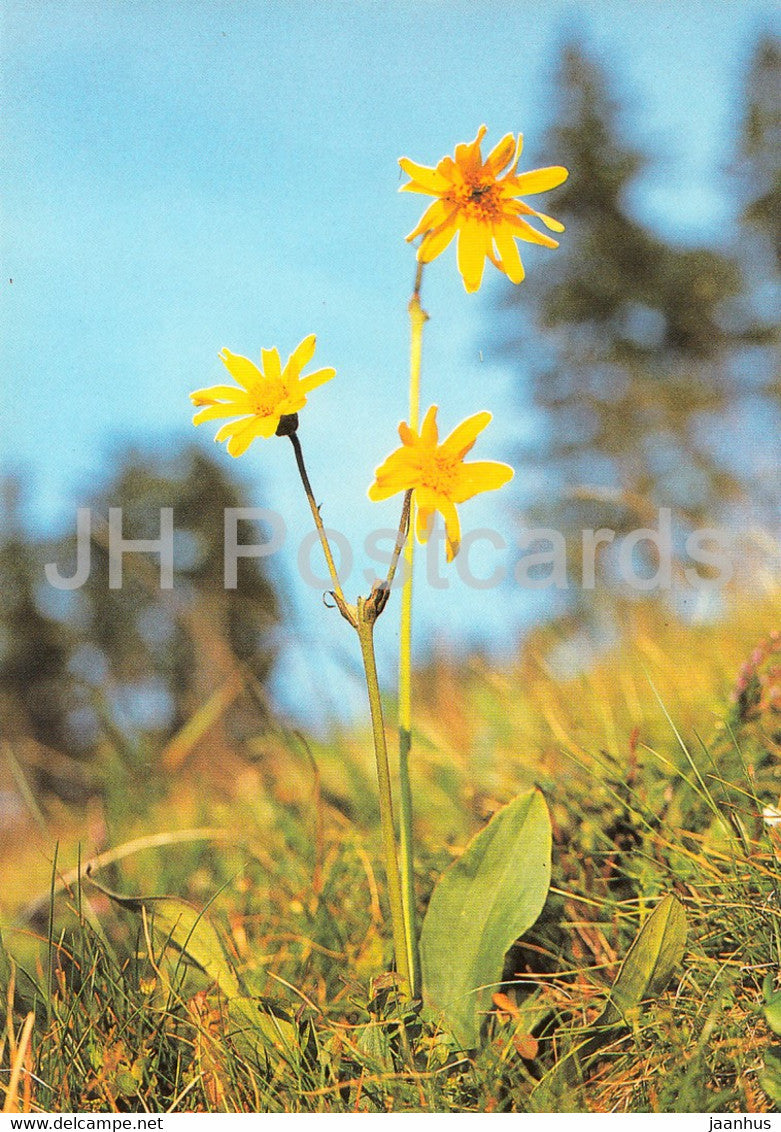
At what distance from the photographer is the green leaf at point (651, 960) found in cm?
86

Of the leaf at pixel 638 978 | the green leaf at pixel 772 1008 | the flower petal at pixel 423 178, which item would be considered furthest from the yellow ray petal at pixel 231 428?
the green leaf at pixel 772 1008

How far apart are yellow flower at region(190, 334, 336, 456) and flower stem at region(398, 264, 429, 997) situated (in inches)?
4.4

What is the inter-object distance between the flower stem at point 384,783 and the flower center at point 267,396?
21cm

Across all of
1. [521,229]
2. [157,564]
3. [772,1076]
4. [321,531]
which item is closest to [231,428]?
[321,531]

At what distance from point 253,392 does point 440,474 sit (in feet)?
0.67

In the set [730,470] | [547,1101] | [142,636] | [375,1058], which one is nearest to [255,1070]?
[375,1058]

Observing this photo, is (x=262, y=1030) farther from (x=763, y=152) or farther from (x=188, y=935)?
(x=763, y=152)

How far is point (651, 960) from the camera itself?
876mm

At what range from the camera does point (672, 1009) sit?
2.97 feet

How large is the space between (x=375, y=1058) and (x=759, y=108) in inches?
583

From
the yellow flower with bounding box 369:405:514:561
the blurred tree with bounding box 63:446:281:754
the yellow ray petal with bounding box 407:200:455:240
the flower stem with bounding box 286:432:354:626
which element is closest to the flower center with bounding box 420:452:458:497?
the yellow flower with bounding box 369:405:514:561

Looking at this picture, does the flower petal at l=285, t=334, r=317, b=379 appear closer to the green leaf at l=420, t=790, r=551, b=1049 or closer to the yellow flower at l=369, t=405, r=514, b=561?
the yellow flower at l=369, t=405, r=514, b=561

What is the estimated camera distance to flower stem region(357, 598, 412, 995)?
2.76ft
